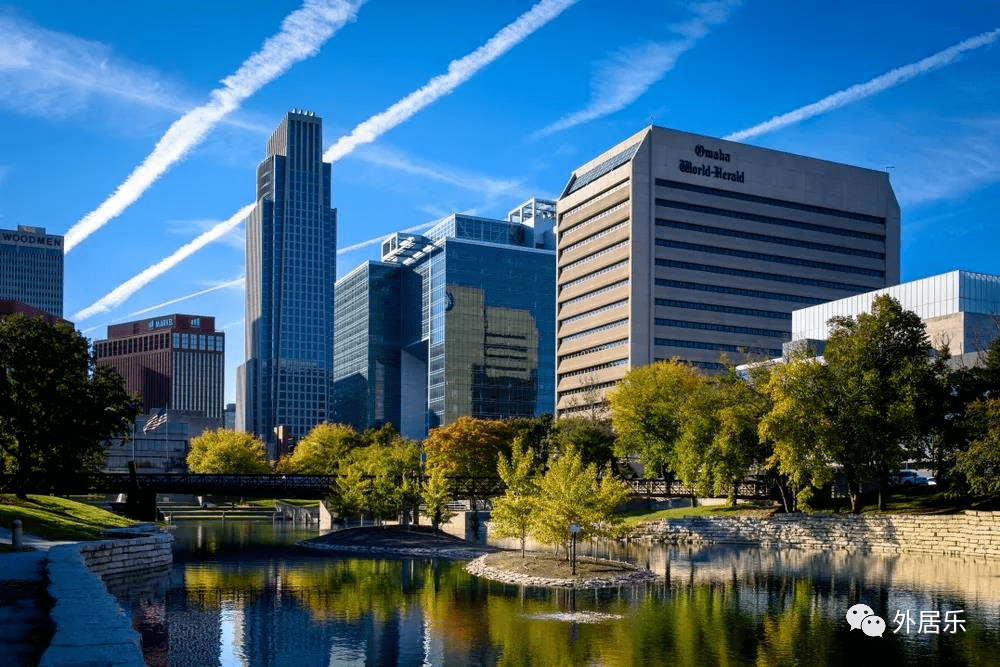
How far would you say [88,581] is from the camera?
34.2m

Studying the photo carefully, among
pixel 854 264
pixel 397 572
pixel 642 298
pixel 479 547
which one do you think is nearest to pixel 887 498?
pixel 479 547

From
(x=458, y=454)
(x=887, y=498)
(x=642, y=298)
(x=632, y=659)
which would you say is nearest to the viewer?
(x=632, y=659)

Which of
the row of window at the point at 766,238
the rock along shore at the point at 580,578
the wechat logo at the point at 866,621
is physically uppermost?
the row of window at the point at 766,238

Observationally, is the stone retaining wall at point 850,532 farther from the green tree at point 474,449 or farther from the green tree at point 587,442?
the green tree at point 474,449

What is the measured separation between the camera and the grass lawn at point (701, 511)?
88.9m

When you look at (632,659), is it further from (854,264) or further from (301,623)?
(854,264)

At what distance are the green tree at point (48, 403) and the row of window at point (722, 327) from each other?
11222 centimetres

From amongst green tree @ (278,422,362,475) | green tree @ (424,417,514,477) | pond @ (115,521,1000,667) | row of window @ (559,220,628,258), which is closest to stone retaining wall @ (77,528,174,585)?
pond @ (115,521,1000,667)

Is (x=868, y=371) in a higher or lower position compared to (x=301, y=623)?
higher

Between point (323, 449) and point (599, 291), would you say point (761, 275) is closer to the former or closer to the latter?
point (599, 291)

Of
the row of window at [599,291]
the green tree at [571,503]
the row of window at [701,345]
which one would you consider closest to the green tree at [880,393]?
the green tree at [571,503]

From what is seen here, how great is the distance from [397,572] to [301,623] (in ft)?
72.9

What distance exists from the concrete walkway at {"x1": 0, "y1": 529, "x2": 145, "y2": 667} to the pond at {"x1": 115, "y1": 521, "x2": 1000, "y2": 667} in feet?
10.5

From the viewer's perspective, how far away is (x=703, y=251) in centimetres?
18338
